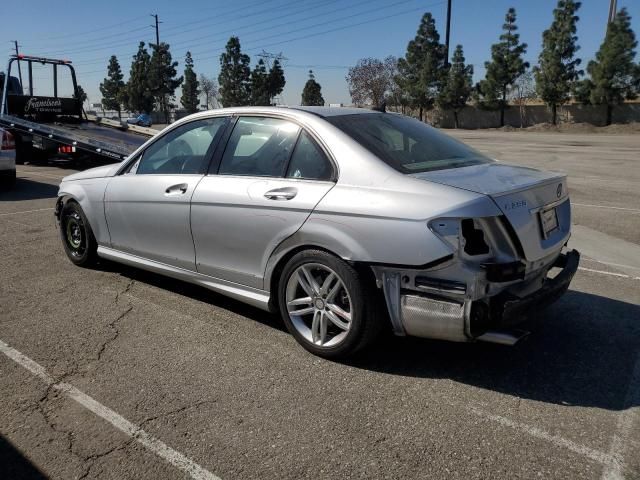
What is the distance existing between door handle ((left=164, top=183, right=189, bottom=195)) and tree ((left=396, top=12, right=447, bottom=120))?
58804mm

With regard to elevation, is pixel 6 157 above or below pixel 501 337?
above

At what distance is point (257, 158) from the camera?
A: 397 cm

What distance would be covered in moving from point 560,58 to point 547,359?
2090 inches

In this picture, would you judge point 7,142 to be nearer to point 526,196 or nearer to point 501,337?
point 526,196

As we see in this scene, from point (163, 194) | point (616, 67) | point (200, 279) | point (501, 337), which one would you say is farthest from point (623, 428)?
point (616, 67)

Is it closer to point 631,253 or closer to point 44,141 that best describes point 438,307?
point 631,253

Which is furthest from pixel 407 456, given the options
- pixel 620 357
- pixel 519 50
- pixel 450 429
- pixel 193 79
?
pixel 193 79

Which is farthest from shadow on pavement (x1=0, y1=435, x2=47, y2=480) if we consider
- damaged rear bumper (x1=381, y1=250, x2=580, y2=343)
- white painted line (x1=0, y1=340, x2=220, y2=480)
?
damaged rear bumper (x1=381, y1=250, x2=580, y2=343)

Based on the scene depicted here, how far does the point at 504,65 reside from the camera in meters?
54.3

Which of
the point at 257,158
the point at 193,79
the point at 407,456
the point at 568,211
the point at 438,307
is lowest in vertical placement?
the point at 407,456

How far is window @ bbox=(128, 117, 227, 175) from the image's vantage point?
433 cm

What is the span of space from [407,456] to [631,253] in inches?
195

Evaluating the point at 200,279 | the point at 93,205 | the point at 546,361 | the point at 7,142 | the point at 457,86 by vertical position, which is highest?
the point at 457,86

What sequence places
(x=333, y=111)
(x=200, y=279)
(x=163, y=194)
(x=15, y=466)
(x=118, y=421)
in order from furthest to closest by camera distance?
(x=163, y=194) < (x=200, y=279) < (x=333, y=111) < (x=118, y=421) < (x=15, y=466)
